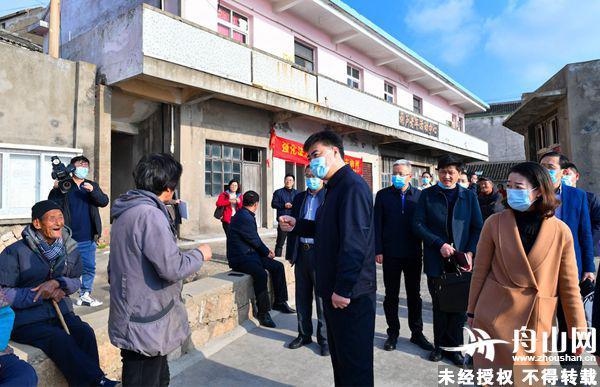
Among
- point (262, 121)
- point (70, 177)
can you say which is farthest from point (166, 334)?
point (262, 121)

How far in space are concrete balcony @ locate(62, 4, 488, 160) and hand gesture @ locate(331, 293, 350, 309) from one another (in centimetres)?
651

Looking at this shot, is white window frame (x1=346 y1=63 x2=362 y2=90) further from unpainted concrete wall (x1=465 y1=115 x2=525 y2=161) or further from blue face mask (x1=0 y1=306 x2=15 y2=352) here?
unpainted concrete wall (x1=465 y1=115 x2=525 y2=161)

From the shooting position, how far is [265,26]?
1054 cm

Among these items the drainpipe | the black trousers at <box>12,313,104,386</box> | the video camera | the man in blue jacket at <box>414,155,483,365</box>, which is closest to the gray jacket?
the black trousers at <box>12,313,104,386</box>

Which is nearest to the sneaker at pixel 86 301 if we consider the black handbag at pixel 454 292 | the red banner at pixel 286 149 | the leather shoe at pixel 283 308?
the leather shoe at pixel 283 308

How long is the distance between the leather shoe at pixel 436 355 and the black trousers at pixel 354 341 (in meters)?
1.35

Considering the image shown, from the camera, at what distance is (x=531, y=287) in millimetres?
1989

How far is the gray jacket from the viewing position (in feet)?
6.21

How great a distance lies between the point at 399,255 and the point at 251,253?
6.13ft

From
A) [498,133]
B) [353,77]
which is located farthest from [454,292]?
[498,133]

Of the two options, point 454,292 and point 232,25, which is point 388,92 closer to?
point 232,25

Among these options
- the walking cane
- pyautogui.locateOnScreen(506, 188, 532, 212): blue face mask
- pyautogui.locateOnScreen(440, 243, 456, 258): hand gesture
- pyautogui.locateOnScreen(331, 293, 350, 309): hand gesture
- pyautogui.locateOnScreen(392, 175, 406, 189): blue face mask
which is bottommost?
the walking cane

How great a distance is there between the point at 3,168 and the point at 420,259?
285 inches

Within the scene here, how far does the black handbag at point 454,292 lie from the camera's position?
121 inches
